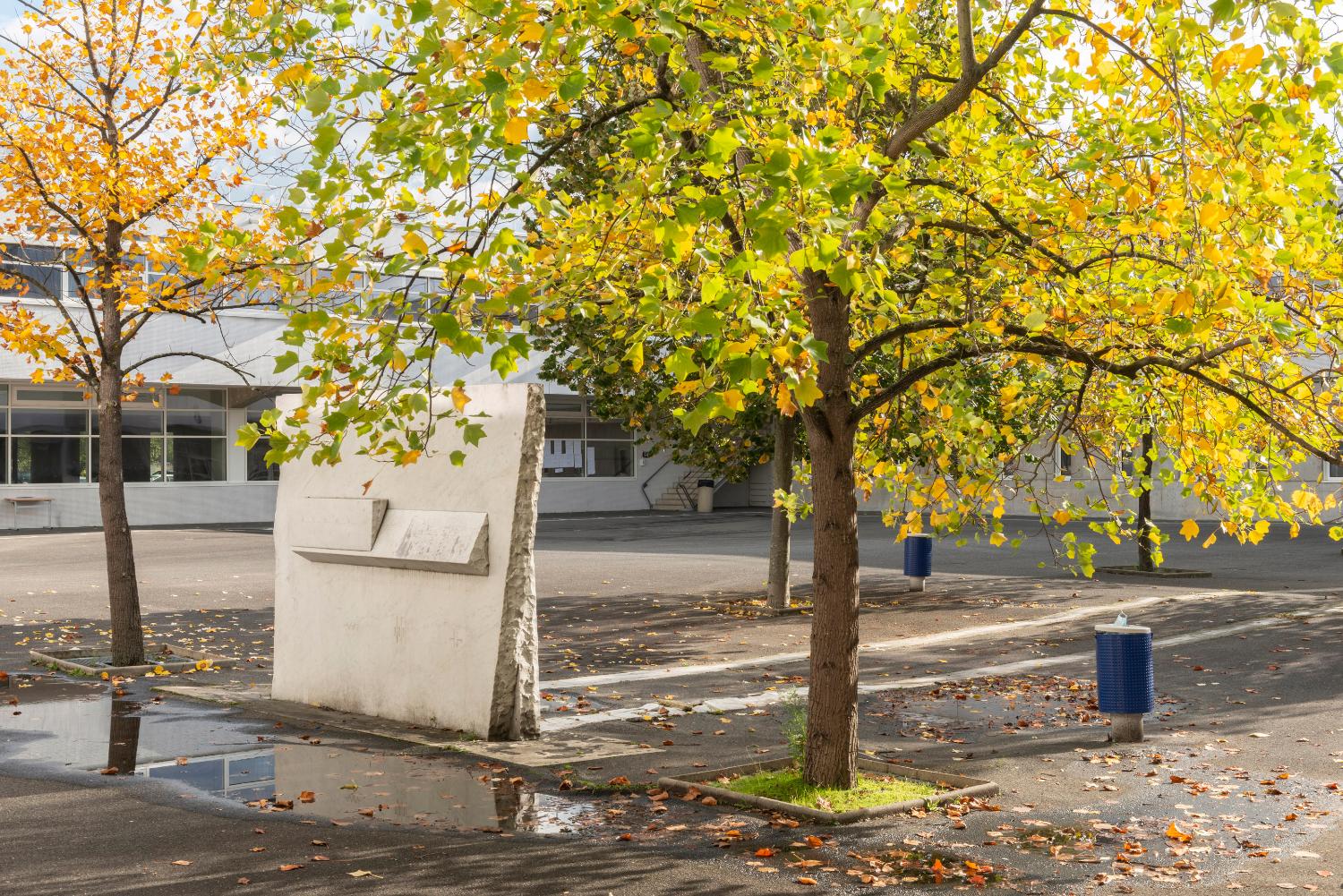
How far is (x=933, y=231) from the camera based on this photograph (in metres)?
11.0

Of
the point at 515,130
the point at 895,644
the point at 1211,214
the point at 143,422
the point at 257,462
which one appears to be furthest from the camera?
the point at 257,462

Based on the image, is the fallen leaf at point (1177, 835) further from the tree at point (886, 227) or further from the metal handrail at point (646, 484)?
the metal handrail at point (646, 484)

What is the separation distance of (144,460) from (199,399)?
2195mm

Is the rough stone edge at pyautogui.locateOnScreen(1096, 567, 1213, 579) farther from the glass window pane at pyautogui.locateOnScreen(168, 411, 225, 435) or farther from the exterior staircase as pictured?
the glass window pane at pyautogui.locateOnScreen(168, 411, 225, 435)

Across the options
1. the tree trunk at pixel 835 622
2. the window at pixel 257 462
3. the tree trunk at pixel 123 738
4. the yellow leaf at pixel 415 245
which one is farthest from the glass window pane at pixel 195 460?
the yellow leaf at pixel 415 245

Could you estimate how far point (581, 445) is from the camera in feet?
152

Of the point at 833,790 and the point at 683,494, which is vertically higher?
the point at 683,494

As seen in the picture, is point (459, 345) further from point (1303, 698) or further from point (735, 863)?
point (1303, 698)

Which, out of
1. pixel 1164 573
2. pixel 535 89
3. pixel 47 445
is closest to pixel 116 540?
pixel 535 89

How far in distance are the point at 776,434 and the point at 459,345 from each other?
43.3 feet

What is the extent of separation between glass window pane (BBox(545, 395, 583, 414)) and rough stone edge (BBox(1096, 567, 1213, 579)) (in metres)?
24.8

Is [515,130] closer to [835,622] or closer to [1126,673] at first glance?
[835,622]

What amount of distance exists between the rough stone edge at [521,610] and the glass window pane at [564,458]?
35890 millimetres

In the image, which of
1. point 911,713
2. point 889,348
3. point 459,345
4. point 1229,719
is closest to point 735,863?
point 459,345
